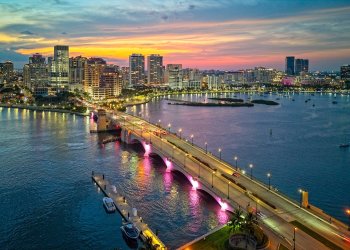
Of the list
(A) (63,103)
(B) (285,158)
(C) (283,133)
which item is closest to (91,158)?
(B) (285,158)

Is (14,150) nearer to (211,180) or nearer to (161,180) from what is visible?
(161,180)

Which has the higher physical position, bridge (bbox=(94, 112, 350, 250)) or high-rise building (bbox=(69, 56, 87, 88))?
high-rise building (bbox=(69, 56, 87, 88))

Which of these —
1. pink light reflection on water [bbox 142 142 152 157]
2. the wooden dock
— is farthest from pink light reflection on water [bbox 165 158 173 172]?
the wooden dock

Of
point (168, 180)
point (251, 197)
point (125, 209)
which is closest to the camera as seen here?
point (251, 197)

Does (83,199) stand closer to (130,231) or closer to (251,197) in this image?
(130,231)

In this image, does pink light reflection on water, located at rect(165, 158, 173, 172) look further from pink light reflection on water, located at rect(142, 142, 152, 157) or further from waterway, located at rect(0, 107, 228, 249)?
pink light reflection on water, located at rect(142, 142, 152, 157)

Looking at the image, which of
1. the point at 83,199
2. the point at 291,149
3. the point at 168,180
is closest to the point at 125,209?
the point at 83,199

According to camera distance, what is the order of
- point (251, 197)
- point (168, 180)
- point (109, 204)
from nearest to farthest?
point (251, 197) → point (109, 204) → point (168, 180)
